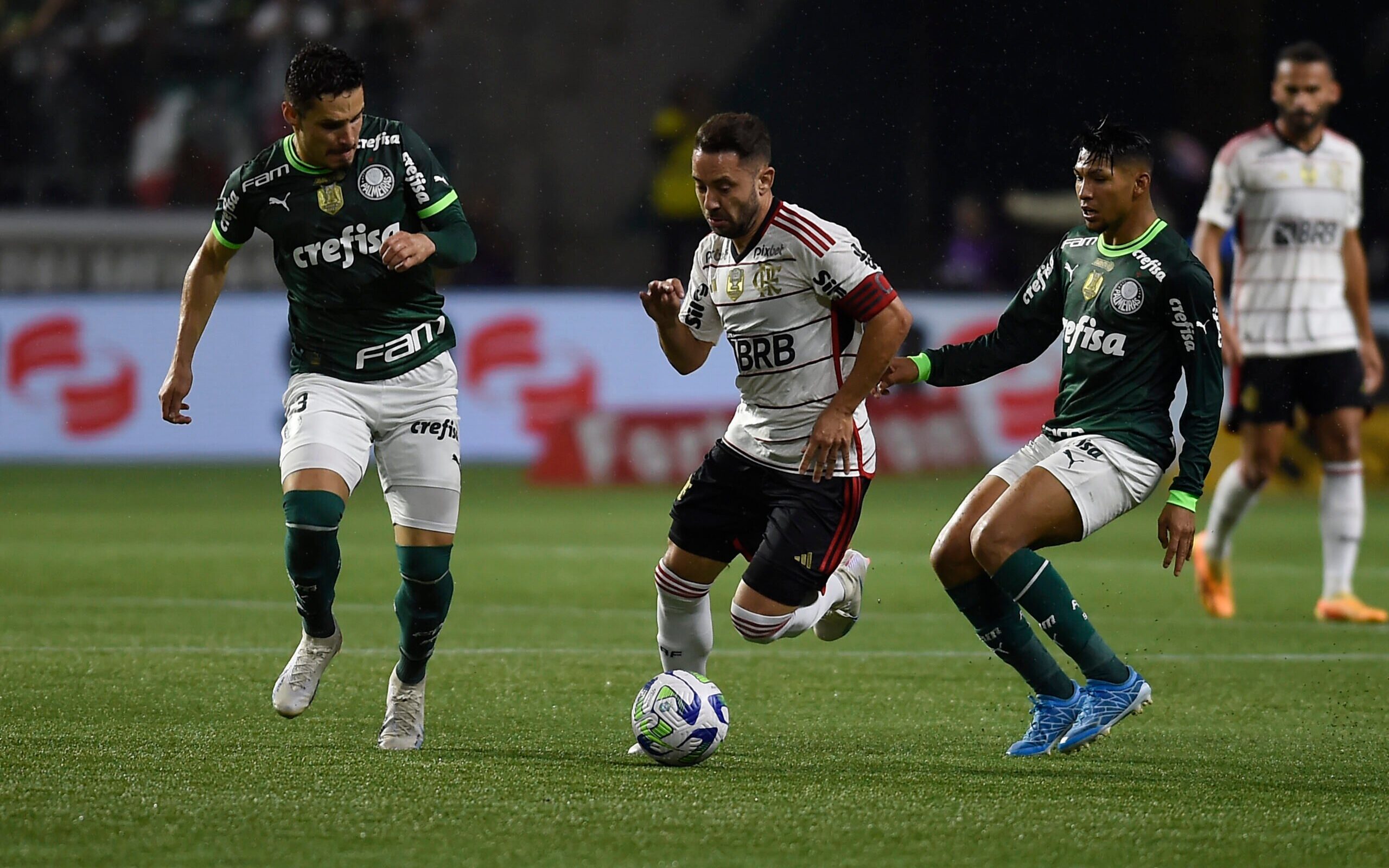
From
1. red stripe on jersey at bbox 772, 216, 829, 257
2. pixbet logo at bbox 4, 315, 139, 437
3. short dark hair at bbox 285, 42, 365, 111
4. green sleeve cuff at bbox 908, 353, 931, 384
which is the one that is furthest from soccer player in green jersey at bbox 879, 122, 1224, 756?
pixbet logo at bbox 4, 315, 139, 437

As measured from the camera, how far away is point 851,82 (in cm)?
2119

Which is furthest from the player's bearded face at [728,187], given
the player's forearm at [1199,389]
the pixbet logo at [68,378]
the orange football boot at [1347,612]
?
the pixbet logo at [68,378]

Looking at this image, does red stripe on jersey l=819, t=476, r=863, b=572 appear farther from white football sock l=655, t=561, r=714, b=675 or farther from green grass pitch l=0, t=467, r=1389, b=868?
green grass pitch l=0, t=467, r=1389, b=868

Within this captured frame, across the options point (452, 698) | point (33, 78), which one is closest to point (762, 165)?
point (452, 698)

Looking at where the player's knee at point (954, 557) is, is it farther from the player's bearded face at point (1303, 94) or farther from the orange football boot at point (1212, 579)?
the player's bearded face at point (1303, 94)

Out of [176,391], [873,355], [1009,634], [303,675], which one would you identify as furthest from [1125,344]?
[176,391]

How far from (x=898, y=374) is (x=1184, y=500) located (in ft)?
2.94

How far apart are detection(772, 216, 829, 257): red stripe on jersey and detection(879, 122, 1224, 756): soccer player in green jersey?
467 millimetres

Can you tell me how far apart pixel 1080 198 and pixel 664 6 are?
15.4 metres

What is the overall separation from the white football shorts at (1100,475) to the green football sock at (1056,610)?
17 cm

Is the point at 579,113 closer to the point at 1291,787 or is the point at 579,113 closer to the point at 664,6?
the point at 664,6

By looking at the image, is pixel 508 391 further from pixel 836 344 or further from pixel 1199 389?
pixel 1199 389

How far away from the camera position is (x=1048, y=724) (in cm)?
521

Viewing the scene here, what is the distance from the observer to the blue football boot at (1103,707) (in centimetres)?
514
